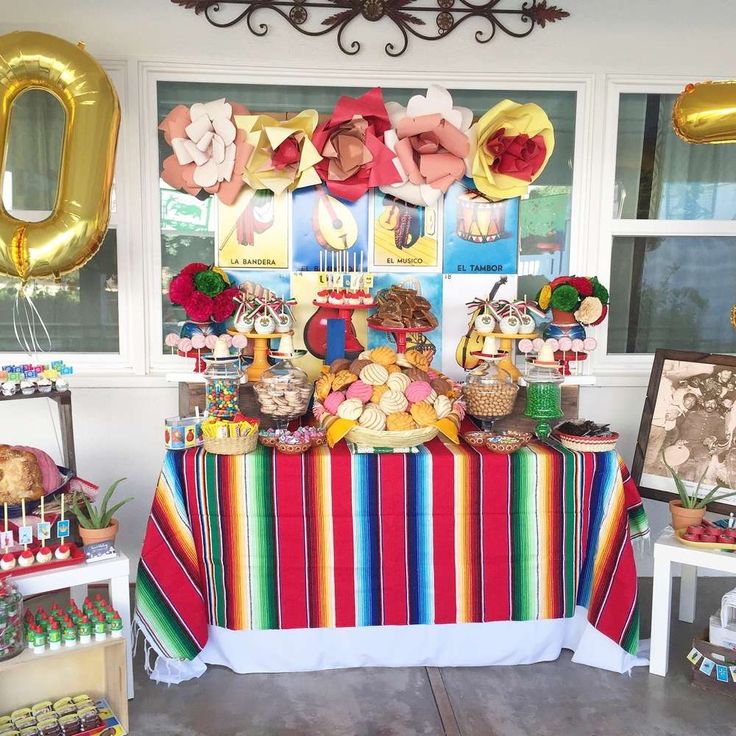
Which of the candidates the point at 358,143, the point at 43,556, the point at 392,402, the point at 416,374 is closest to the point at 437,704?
the point at 392,402

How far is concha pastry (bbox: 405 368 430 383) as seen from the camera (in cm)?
278

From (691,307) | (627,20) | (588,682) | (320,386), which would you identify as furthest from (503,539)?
(627,20)

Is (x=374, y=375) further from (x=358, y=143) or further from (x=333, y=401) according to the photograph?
(x=358, y=143)

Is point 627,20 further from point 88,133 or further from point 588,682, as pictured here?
point 588,682

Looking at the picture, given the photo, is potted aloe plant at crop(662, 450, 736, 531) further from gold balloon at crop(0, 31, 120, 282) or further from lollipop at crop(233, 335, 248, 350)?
gold balloon at crop(0, 31, 120, 282)

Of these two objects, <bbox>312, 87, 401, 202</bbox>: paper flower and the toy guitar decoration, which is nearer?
<bbox>312, 87, 401, 202</bbox>: paper flower

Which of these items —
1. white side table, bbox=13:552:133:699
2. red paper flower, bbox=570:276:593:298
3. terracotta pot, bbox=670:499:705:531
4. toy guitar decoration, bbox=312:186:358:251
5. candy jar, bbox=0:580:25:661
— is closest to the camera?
candy jar, bbox=0:580:25:661

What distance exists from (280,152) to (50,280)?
111 cm

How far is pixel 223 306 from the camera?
291 centimetres

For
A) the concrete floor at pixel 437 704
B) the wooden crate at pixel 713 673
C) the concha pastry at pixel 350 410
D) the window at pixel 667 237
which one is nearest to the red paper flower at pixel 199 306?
the concha pastry at pixel 350 410

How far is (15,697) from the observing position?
2.35 metres

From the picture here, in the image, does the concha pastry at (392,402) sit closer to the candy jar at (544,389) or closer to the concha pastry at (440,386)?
the concha pastry at (440,386)

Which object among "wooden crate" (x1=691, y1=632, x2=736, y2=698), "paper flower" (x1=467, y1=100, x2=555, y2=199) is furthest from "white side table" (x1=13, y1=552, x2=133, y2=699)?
"paper flower" (x1=467, y1=100, x2=555, y2=199)

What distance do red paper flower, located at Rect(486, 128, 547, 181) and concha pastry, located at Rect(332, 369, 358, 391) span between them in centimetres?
108
